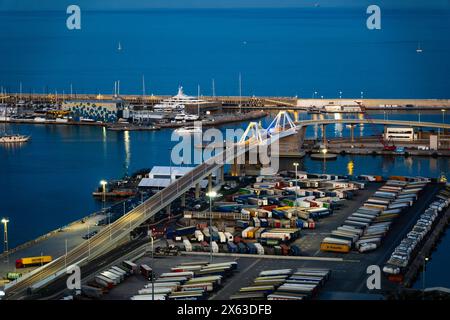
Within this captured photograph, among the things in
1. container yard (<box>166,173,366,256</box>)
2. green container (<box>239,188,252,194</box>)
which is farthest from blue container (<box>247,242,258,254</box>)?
green container (<box>239,188,252,194</box>)

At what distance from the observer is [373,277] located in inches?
278

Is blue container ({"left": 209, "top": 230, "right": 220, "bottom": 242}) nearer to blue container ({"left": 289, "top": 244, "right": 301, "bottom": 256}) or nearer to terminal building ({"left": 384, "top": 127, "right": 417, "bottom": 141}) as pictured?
blue container ({"left": 289, "top": 244, "right": 301, "bottom": 256})

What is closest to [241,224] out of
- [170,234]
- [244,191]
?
[170,234]

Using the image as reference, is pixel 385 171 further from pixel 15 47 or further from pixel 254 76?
pixel 15 47

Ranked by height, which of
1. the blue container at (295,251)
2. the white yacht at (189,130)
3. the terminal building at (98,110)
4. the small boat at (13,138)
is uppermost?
the terminal building at (98,110)

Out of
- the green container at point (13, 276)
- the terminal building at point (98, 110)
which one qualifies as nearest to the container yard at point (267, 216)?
the green container at point (13, 276)

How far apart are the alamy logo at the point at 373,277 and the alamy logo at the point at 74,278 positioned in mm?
1971

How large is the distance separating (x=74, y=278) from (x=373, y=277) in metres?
2.08

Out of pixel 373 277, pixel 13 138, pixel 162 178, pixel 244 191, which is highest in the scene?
pixel 13 138

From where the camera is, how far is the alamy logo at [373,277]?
6852mm

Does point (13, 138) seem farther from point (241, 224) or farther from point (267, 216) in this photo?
point (241, 224)

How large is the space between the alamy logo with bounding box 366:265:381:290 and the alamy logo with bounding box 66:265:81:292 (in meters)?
1.97

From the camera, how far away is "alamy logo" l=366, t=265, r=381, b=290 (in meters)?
6.85

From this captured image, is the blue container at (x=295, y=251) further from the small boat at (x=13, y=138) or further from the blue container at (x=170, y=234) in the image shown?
the small boat at (x=13, y=138)
